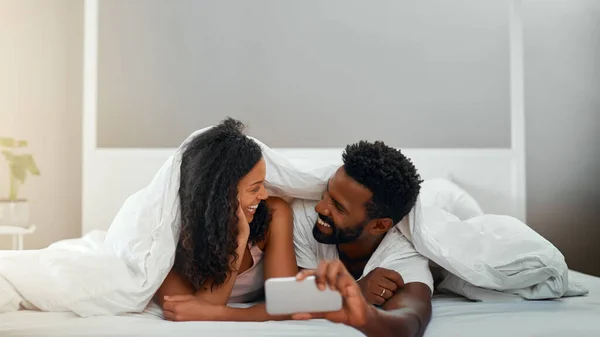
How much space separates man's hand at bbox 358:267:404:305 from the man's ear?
11cm

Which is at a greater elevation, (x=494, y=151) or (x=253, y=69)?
(x=253, y=69)

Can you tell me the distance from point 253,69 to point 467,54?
0.83 m

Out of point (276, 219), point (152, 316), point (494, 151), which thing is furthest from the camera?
point (494, 151)

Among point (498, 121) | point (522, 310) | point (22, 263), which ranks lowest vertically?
point (522, 310)

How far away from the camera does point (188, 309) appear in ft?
3.61

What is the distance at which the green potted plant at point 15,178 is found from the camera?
2.20 metres

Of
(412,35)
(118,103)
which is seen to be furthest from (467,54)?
(118,103)

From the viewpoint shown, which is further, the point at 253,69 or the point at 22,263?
the point at 253,69

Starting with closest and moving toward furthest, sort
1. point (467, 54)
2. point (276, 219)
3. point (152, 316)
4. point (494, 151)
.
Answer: point (152, 316) < point (276, 219) < point (494, 151) < point (467, 54)

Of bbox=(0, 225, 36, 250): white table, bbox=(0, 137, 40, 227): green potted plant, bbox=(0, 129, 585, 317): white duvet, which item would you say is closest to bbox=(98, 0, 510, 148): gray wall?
bbox=(0, 137, 40, 227): green potted plant

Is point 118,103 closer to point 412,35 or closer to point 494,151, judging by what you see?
point 412,35

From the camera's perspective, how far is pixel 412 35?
2436 mm

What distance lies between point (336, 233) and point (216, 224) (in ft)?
0.91

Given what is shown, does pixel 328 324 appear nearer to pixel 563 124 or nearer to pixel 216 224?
pixel 216 224
